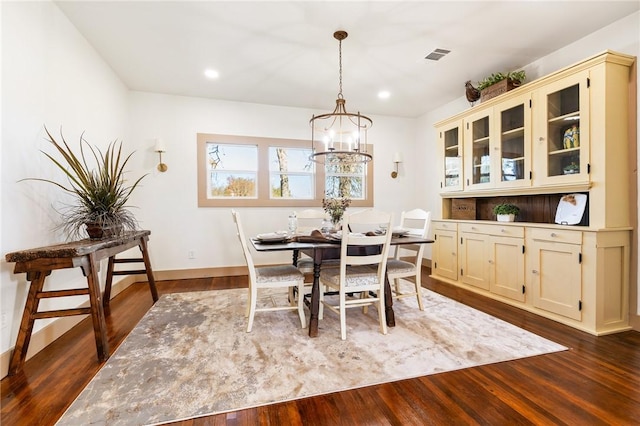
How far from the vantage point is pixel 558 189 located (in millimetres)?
2793

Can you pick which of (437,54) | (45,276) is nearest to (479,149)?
(437,54)

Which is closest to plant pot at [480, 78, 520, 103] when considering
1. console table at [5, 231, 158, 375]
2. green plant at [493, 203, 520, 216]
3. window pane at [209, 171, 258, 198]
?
green plant at [493, 203, 520, 216]

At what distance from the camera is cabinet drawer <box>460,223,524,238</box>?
3.05 metres

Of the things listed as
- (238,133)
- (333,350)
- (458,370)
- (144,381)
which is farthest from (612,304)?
(238,133)

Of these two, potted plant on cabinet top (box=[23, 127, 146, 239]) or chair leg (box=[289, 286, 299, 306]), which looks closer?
potted plant on cabinet top (box=[23, 127, 146, 239])

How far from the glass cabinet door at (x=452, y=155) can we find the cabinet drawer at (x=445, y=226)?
1.58ft

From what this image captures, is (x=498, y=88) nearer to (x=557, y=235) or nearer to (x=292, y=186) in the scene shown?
(x=557, y=235)

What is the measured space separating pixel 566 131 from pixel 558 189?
0.54 m

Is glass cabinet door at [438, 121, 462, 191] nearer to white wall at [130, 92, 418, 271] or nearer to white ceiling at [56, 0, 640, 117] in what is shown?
white ceiling at [56, 0, 640, 117]

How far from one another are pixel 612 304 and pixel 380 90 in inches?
134

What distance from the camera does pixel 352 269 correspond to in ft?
8.63

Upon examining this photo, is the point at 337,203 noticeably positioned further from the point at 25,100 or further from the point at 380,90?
the point at 25,100

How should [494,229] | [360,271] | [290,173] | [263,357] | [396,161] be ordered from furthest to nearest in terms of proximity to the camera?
[396,161] → [290,173] → [494,229] → [360,271] → [263,357]

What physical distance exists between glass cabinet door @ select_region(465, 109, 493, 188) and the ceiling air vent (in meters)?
0.89
